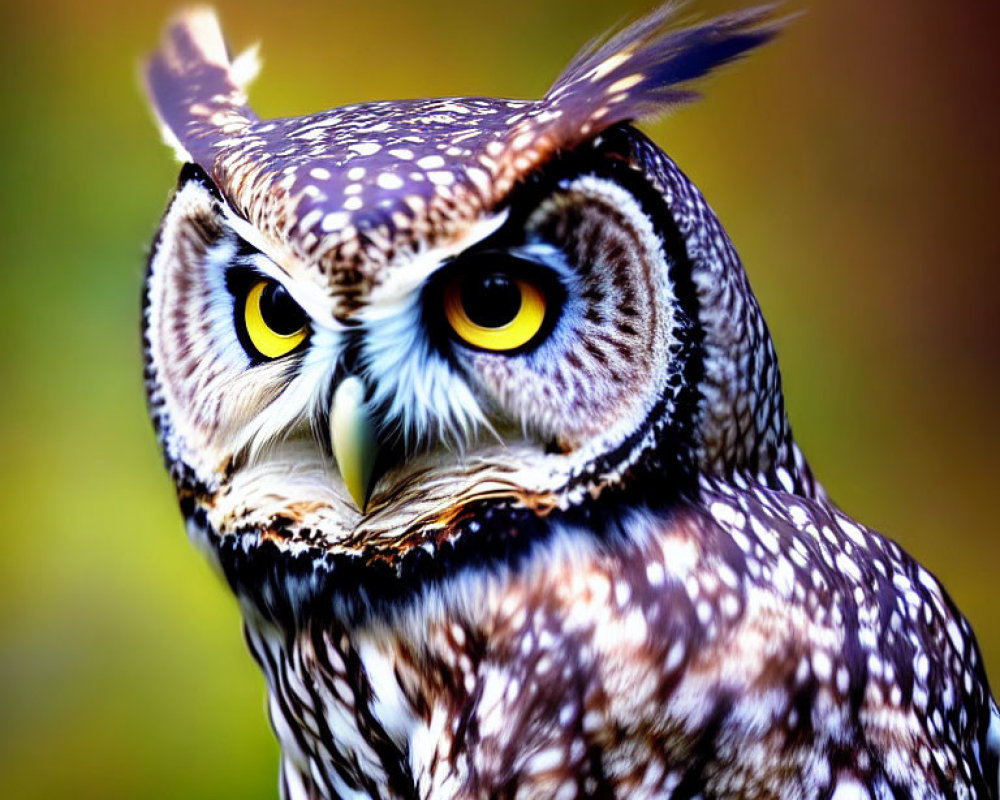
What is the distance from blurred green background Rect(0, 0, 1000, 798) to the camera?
2.61 metres

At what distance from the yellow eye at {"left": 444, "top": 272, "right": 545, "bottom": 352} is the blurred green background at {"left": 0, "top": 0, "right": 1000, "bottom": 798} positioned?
1714 millimetres

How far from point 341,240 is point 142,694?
6.49ft

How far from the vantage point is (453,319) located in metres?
0.99

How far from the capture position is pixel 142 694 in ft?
8.55

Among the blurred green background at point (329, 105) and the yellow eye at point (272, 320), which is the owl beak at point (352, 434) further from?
the blurred green background at point (329, 105)

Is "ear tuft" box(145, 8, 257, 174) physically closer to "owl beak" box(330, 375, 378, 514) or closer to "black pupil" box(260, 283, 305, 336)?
"black pupil" box(260, 283, 305, 336)

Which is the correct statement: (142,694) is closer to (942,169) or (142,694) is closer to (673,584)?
(673,584)

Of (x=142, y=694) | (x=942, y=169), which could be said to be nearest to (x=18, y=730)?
(x=142, y=694)

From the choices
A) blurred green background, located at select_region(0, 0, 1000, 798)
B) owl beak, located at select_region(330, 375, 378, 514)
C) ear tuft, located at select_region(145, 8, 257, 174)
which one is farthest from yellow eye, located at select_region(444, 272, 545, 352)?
blurred green background, located at select_region(0, 0, 1000, 798)

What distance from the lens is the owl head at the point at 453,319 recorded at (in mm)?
949

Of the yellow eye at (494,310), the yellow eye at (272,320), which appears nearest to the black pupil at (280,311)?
the yellow eye at (272,320)

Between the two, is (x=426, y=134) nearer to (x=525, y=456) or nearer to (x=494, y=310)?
(x=494, y=310)

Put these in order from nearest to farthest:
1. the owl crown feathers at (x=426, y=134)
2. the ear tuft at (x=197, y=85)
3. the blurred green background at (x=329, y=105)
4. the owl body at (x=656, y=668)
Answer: the owl crown feathers at (x=426, y=134) < the owl body at (x=656, y=668) < the ear tuft at (x=197, y=85) < the blurred green background at (x=329, y=105)

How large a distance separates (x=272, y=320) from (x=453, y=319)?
0.17 meters
